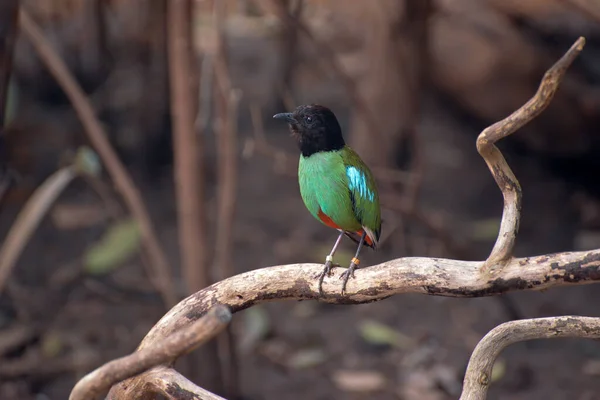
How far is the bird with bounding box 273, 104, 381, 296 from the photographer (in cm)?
310

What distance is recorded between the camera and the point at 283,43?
7.77m

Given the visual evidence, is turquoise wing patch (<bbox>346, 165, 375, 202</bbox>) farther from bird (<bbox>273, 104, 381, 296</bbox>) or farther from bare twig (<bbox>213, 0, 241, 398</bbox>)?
bare twig (<bbox>213, 0, 241, 398</bbox>)

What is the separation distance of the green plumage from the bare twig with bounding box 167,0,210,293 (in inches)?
52.9

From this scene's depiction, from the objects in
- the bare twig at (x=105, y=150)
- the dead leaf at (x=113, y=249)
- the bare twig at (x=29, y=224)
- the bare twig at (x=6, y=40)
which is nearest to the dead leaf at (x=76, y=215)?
the dead leaf at (x=113, y=249)

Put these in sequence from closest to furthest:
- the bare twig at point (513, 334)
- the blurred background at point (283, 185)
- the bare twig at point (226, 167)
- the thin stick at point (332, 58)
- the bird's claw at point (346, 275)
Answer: the bare twig at point (513, 334), the bird's claw at point (346, 275), the bare twig at point (226, 167), the thin stick at point (332, 58), the blurred background at point (283, 185)

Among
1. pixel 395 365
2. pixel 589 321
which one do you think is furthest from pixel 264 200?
pixel 589 321

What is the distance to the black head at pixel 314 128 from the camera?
3072mm

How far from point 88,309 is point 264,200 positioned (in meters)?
2.05

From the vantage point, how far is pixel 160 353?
2061mm

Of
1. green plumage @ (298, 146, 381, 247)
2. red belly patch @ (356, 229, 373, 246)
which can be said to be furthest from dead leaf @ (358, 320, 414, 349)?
green plumage @ (298, 146, 381, 247)

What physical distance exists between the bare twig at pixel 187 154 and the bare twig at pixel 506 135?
2247 mm

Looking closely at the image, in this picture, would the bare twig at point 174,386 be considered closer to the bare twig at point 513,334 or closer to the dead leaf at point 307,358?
the bare twig at point 513,334

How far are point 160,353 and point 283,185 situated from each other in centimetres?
563

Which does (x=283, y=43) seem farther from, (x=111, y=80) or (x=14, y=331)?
(x=14, y=331)
